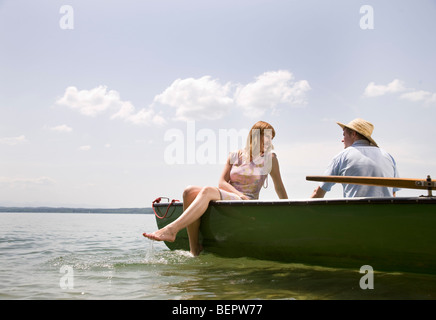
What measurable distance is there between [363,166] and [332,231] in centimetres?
61

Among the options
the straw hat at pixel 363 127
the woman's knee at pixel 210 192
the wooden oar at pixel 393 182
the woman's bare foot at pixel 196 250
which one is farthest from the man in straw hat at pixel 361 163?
the woman's bare foot at pixel 196 250

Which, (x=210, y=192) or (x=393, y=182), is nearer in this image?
(x=393, y=182)

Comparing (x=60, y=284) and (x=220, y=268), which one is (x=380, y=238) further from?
(x=60, y=284)

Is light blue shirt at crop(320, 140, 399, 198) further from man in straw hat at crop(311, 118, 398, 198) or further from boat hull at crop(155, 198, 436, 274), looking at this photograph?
boat hull at crop(155, 198, 436, 274)

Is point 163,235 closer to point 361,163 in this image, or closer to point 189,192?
point 189,192

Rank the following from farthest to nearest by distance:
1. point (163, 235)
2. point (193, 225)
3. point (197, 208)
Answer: point (193, 225)
point (197, 208)
point (163, 235)

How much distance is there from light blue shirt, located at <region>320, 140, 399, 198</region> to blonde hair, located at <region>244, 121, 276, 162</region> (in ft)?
2.76

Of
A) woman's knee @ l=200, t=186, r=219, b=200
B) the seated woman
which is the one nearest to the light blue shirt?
the seated woman

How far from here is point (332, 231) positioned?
3.44 m

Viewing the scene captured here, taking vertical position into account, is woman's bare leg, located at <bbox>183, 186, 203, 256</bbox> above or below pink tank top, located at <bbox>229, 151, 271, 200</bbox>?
below

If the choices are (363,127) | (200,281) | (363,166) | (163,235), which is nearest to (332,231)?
(363,166)

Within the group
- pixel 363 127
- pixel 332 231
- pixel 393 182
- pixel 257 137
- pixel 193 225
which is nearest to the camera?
pixel 393 182

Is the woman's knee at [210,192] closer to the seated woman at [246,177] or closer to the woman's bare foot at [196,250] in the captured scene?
the seated woman at [246,177]

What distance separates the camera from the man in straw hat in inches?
138
